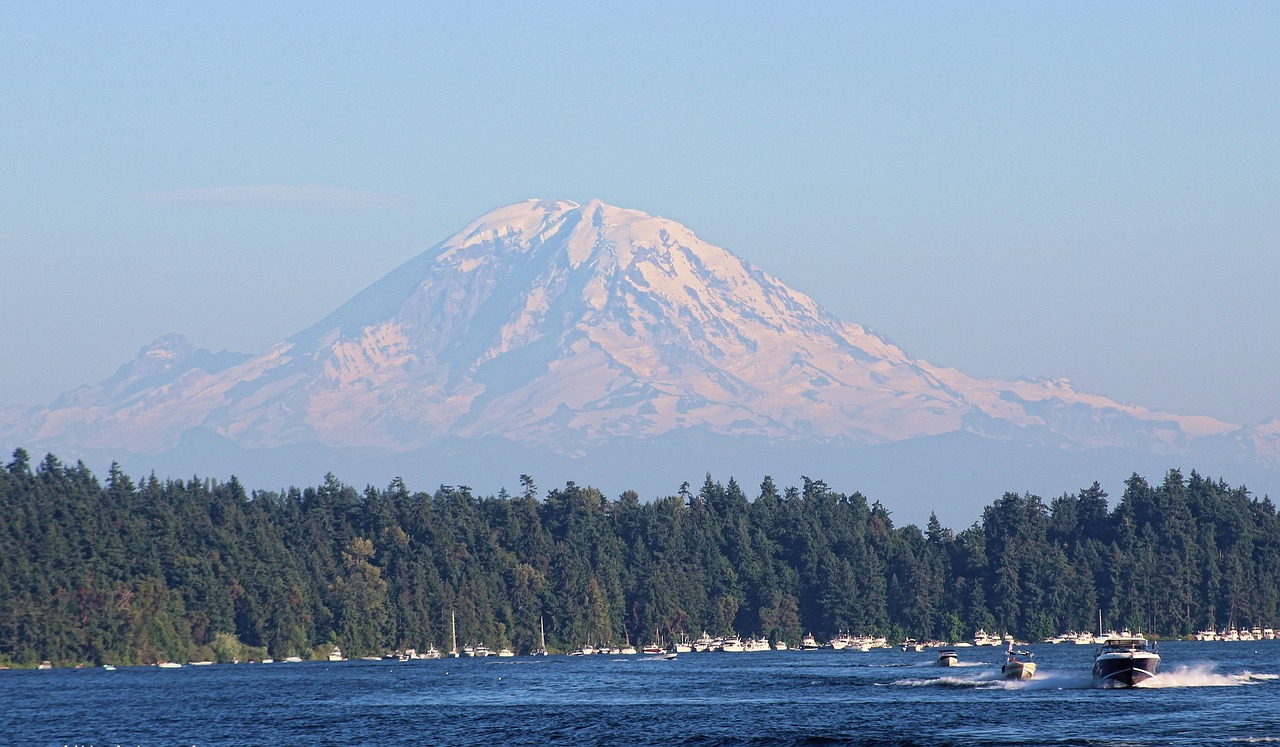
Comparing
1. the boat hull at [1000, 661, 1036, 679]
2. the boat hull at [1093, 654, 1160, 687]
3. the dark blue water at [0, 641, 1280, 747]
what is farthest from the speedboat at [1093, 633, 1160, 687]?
the boat hull at [1000, 661, 1036, 679]

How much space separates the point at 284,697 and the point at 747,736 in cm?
6229

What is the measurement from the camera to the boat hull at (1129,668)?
148 metres

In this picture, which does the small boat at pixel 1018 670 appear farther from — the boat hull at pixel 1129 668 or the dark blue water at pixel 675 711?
→ the boat hull at pixel 1129 668

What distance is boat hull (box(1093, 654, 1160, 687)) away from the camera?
148250 mm

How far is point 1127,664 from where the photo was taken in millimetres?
148375

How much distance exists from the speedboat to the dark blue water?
1.25m

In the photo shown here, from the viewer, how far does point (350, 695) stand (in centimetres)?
17100

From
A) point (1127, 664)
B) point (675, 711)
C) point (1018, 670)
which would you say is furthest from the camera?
point (1018, 670)

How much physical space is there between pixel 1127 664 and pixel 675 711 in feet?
116

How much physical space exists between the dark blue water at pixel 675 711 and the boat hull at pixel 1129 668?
3.92ft

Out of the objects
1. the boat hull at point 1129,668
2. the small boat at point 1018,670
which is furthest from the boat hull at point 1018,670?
the boat hull at point 1129,668

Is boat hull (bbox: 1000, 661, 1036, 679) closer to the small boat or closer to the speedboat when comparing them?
the small boat

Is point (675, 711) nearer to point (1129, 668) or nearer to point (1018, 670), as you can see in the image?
point (1129, 668)

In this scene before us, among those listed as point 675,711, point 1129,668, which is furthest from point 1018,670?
point 675,711
